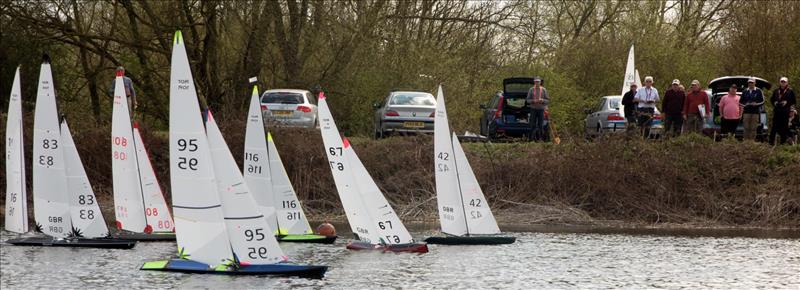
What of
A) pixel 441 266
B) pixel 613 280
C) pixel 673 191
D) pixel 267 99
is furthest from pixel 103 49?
pixel 613 280

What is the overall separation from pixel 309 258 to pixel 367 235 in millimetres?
1173

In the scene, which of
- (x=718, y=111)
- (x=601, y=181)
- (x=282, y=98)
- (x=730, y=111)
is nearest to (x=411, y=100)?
(x=282, y=98)

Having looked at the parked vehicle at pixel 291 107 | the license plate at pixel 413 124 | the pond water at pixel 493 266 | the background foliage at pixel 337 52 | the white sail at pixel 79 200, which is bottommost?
the pond water at pixel 493 266

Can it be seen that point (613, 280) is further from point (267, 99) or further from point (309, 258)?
point (267, 99)

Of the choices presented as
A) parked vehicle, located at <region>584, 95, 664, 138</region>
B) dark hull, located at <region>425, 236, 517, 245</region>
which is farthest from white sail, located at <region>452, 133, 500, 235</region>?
parked vehicle, located at <region>584, 95, 664, 138</region>

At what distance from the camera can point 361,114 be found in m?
46.8

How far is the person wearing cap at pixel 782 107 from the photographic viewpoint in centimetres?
3244

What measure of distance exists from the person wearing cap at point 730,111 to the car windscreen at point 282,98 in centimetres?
1283

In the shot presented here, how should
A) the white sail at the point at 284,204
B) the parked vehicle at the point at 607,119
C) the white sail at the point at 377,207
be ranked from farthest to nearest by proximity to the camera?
1. the parked vehicle at the point at 607,119
2. the white sail at the point at 284,204
3. the white sail at the point at 377,207

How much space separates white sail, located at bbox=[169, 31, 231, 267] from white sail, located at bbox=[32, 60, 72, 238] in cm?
691

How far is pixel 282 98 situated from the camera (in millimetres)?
41656

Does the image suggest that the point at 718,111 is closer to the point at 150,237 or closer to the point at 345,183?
the point at 345,183

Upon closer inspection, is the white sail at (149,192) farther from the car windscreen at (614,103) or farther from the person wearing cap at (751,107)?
the car windscreen at (614,103)

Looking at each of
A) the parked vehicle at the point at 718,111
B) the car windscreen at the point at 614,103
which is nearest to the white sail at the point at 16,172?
the parked vehicle at the point at 718,111
